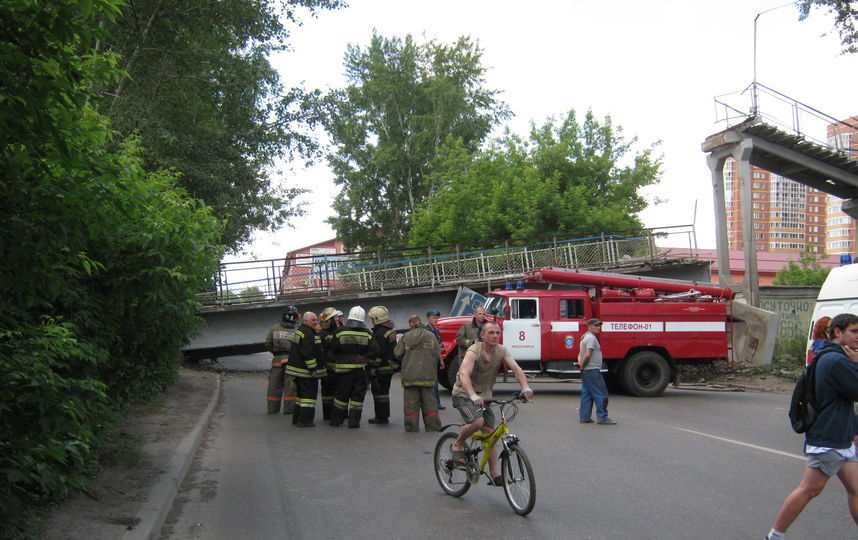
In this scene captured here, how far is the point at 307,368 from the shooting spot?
37.0 ft

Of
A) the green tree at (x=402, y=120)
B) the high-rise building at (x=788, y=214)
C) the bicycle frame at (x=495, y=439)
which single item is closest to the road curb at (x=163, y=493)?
the bicycle frame at (x=495, y=439)

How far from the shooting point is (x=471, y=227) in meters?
36.5

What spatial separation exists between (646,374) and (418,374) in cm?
744

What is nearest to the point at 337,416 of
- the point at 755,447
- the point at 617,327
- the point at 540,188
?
the point at 755,447

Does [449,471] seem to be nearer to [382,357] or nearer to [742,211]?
[382,357]

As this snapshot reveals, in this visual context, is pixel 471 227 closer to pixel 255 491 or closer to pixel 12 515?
pixel 255 491

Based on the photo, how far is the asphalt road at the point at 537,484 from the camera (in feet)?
18.9

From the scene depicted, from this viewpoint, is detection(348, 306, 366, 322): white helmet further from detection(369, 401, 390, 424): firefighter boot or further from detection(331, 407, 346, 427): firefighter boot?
detection(369, 401, 390, 424): firefighter boot

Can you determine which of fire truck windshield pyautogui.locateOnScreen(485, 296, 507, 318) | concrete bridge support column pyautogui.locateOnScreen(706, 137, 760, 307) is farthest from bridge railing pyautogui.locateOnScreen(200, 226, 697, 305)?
fire truck windshield pyautogui.locateOnScreen(485, 296, 507, 318)

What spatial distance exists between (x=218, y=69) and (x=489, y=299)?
9.82 meters

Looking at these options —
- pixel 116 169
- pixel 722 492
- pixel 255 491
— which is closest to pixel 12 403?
pixel 116 169

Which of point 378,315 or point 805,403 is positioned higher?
point 378,315

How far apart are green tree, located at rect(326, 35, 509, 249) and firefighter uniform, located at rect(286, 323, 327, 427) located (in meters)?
31.8

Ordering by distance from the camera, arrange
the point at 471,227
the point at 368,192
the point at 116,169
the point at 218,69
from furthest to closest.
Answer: the point at 368,192, the point at 471,227, the point at 218,69, the point at 116,169
